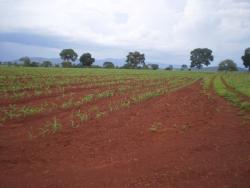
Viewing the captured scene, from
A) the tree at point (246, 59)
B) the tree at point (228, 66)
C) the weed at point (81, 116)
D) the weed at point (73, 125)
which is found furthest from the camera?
the tree at point (228, 66)

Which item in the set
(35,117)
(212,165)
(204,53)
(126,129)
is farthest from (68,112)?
(204,53)

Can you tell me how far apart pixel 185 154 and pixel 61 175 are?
2.84 metres

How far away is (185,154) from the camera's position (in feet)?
20.2

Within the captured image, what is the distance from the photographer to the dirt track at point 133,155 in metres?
4.91

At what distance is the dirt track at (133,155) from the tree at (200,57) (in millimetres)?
130146

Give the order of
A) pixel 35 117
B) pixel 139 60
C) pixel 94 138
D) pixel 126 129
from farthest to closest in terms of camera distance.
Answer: pixel 139 60 < pixel 35 117 < pixel 126 129 < pixel 94 138

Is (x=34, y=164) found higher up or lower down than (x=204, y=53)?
lower down

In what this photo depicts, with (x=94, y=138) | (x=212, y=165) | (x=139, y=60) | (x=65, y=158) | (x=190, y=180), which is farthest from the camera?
(x=139, y=60)

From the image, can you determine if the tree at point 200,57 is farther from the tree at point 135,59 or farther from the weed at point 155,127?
the weed at point 155,127

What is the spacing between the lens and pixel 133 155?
6.14 m

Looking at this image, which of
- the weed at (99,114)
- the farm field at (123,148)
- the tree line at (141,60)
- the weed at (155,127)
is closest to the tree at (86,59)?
the tree line at (141,60)

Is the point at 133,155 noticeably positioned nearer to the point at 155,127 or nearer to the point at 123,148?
the point at 123,148

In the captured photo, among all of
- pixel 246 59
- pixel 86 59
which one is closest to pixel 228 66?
pixel 246 59

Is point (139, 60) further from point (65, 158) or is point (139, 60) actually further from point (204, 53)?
point (65, 158)
